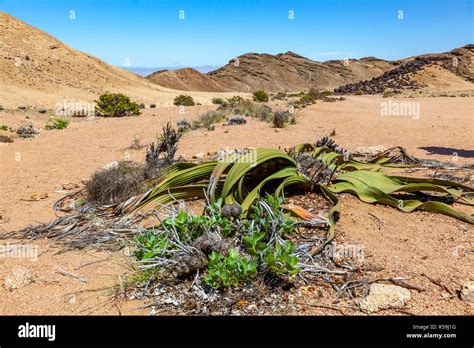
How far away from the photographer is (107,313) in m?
2.02

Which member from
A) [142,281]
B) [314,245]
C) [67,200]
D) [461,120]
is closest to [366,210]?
[314,245]

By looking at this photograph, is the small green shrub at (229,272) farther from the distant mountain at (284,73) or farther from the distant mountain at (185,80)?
the distant mountain at (284,73)

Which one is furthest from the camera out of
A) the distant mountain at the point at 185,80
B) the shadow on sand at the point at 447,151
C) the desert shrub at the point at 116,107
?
the distant mountain at the point at 185,80

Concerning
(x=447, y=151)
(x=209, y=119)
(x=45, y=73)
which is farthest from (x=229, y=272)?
(x=45, y=73)

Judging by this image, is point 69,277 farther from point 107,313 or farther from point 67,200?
point 67,200

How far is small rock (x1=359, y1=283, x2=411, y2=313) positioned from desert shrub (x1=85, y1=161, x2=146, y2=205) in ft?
7.08

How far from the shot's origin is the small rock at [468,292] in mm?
2023

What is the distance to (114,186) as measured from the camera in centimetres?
354

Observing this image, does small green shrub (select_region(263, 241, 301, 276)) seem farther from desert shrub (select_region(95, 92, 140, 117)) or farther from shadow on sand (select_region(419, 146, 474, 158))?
desert shrub (select_region(95, 92, 140, 117))

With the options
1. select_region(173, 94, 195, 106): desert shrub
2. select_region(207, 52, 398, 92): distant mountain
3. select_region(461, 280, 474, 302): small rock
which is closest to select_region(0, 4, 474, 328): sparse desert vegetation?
select_region(461, 280, 474, 302): small rock

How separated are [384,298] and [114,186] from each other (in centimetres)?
241

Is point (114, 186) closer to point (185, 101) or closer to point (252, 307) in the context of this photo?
point (252, 307)

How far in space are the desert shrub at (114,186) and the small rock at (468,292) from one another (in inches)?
98.3

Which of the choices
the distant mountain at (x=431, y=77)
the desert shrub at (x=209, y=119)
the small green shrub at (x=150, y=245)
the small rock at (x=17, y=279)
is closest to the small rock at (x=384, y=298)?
the small green shrub at (x=150, y=245)
